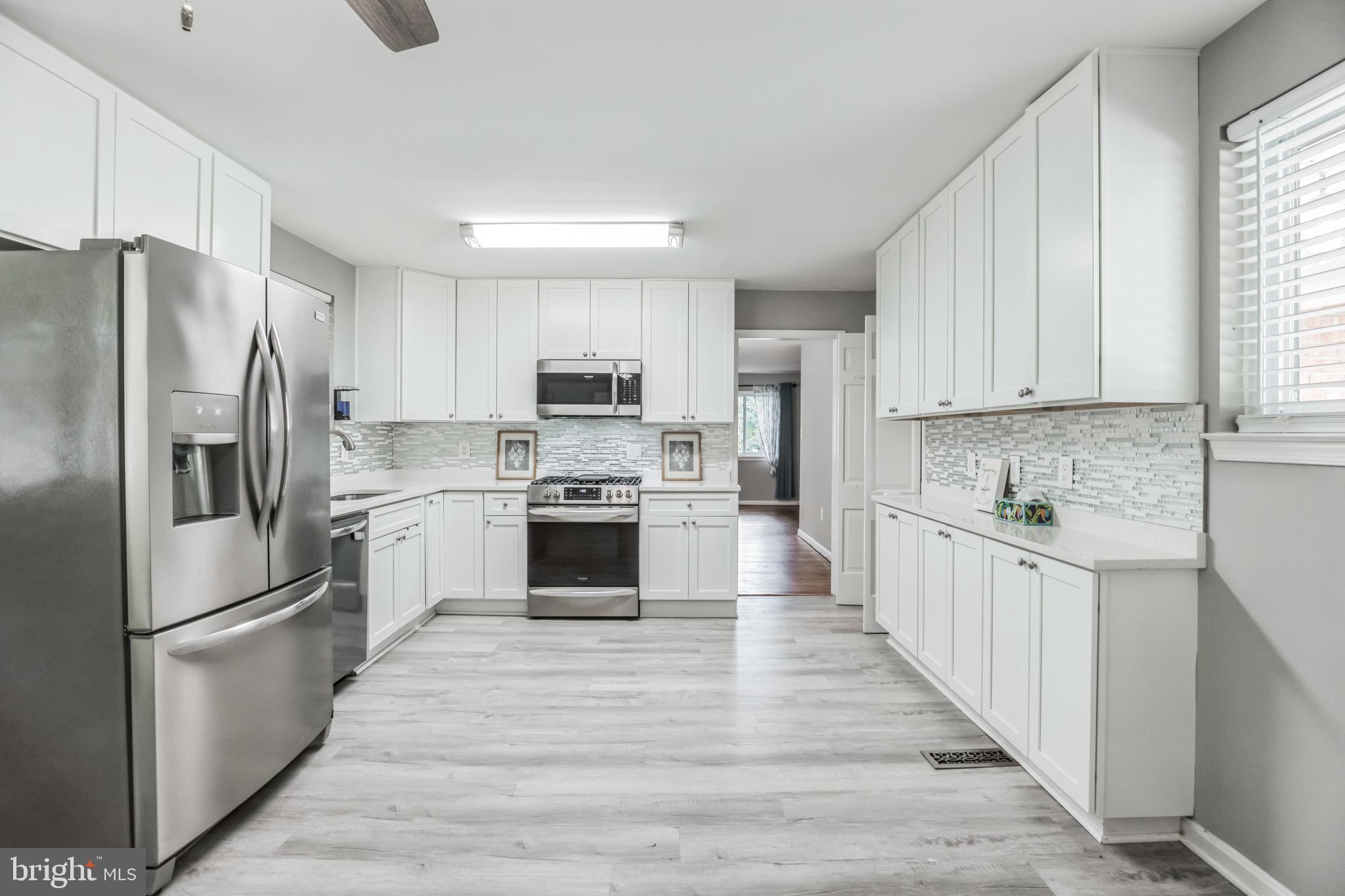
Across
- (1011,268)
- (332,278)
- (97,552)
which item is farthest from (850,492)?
(97,552)

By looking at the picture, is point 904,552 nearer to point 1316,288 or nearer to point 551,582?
point 1316,288

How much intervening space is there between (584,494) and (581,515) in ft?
0.49

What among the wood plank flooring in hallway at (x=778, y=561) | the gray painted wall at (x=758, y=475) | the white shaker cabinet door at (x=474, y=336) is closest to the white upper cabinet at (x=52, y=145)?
the white shaker cabinet door at (x=474, y=336)

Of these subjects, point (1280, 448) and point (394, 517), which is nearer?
point (1280, 448)

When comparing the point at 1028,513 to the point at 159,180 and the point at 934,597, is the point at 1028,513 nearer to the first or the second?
the point at 934,597

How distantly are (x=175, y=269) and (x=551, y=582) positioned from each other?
287 centimetres

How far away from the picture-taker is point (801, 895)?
5.30 ft

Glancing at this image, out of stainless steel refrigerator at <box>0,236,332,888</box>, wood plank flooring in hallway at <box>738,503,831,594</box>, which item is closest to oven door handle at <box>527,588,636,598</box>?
wood plank flooring in hallway at <box>738,503,831,594</box>

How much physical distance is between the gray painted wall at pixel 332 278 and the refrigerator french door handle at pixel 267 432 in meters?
1.68

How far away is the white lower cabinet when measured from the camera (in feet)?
13.6

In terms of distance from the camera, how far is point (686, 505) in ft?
13.6

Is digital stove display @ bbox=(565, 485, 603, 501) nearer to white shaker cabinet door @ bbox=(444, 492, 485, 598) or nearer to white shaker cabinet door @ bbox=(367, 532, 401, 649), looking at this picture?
white shaker cabinet door @ bbox=(444, 492, 485, 598)

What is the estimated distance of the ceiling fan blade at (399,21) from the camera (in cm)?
117

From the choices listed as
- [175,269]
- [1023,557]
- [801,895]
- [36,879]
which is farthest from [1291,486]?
[36,879]
